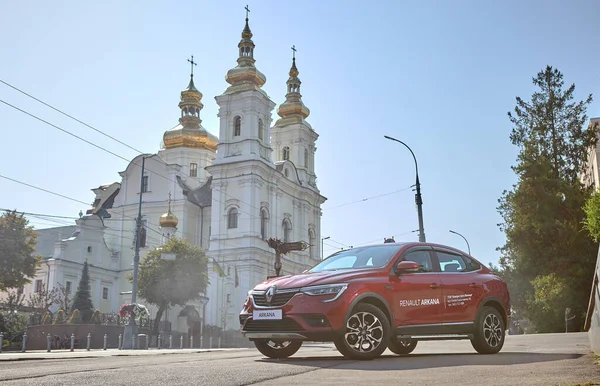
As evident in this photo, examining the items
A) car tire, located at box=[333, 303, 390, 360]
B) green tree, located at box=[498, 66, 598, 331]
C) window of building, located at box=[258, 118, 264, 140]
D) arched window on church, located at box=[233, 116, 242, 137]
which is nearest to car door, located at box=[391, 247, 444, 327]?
car tire, located at box=[333, 303, 390, 360]

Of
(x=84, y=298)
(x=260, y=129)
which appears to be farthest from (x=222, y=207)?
(x=84, y=298)

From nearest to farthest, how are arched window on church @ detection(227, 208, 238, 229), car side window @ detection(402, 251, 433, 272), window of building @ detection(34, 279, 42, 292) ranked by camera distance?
car side window @ detection(402, 251, 433, 272) < window of building @ detection(34, 279, 42, 292) < arched window on church @ detection(227, 208, 238, 229)

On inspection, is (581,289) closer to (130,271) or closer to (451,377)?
(451,377)

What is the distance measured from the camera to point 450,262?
402 inches

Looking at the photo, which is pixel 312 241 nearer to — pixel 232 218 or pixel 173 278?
pixel 232 218

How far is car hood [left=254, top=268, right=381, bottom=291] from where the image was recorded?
857 centimetres

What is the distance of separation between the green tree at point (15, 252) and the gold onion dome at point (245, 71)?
2384cm

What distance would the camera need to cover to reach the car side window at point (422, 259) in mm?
9664

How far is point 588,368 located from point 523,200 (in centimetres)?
3157

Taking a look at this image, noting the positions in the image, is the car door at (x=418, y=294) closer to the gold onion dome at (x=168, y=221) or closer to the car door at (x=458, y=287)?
the car door at (x=458, y=287)

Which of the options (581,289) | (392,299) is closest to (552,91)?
(581,289)

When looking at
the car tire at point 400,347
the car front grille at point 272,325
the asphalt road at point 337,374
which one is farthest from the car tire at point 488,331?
the car front grille at point 272,325

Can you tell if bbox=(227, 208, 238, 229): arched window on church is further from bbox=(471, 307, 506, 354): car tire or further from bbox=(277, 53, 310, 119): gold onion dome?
bbox=(471, 307, 506, 354): car tire

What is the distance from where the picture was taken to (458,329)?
31.9ft
